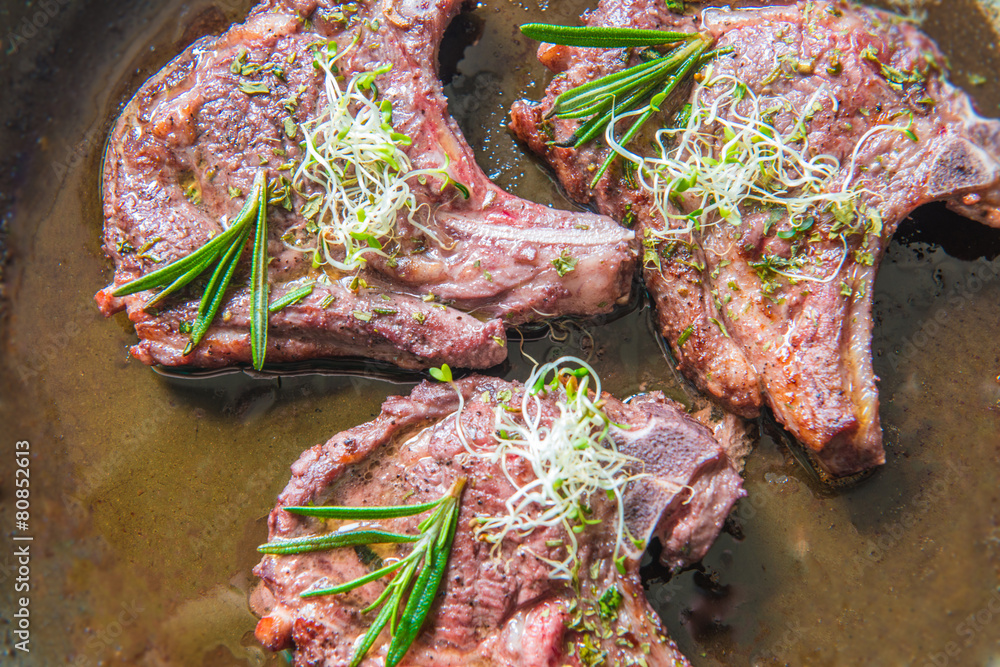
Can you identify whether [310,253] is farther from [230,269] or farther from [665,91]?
[665,91]

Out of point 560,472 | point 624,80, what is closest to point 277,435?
point 560,472

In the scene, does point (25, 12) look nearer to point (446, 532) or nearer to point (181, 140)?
point (181, 140)

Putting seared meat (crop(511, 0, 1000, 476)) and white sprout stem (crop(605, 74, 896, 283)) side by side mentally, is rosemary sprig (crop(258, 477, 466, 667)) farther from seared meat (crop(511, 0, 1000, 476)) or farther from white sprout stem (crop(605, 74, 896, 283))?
white sprout stem (crop(605, 74, 896, 283))

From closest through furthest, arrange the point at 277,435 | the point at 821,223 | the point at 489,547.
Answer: the point at 489,547, the point at 821,223, the point at 277,435

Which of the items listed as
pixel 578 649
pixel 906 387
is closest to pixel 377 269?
pixel 578 649

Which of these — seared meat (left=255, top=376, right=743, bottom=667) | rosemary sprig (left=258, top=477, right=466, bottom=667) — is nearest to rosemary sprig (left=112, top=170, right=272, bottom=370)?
seared meat (left=255, top=376, right=743, bottom=667)
